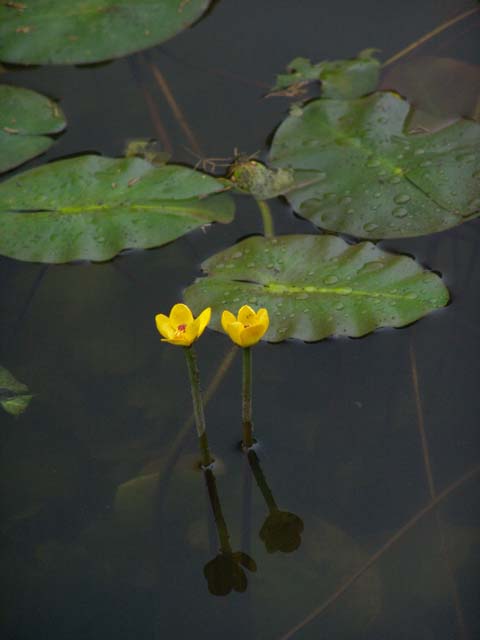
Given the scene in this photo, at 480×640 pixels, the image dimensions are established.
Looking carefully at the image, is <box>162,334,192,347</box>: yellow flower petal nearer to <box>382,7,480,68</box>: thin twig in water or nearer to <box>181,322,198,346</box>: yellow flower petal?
<box>181,322,198,346</box>: yellow flower petal

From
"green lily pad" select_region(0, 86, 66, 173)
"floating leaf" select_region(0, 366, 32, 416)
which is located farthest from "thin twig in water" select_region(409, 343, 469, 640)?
"green lily pad" select_region(0, 86, 66, 173)

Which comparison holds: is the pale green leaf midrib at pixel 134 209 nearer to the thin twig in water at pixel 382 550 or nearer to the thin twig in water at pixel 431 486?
the thin twig in water at pixel 431 486

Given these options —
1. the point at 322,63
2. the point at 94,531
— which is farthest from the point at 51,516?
the point at 322,63

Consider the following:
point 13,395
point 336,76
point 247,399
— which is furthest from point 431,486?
point 336,76

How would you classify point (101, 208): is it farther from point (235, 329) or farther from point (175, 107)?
point (235, 329)

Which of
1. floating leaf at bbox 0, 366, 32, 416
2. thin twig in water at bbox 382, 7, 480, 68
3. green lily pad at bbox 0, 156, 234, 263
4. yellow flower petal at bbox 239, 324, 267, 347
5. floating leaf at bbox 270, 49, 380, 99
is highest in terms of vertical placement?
thin twig in water at bbox 382, 7, 480, 68

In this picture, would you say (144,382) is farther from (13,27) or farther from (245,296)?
(13,27)
